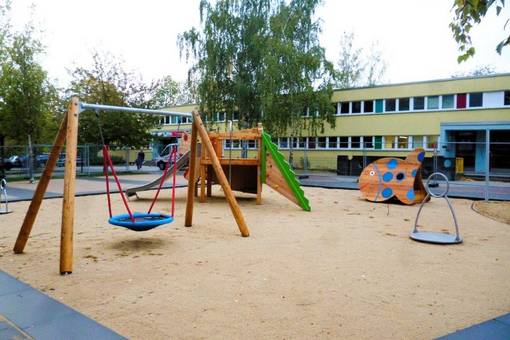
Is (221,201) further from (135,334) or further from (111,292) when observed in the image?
(135,334)

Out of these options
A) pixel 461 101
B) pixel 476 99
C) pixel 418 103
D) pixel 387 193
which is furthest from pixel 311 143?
pixel 387 193

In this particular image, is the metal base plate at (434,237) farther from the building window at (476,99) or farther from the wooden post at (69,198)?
the building window at (476,99)

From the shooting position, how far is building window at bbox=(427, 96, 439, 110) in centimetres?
2999

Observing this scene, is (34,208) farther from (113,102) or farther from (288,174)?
(113,102)

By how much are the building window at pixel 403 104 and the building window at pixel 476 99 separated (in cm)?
433

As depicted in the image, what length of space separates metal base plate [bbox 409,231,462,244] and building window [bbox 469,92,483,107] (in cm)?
2405

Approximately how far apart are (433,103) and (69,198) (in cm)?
2930

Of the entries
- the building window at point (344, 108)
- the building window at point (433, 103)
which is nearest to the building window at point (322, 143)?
the building window at point (344, 108)

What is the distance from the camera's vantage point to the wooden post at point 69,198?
4.95 m

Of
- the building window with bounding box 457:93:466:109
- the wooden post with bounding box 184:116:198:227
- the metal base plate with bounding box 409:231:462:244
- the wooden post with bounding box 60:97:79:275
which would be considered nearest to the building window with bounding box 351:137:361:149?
the building window with bounding box 457:93:466:109

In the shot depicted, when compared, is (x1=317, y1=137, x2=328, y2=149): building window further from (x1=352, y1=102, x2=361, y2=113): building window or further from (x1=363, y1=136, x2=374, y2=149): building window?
(x1=363, y1=136, x2=374, y2=149): building window

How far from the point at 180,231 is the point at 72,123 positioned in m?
2.99

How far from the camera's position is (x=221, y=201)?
12.4m

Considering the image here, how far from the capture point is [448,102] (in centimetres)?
2945
